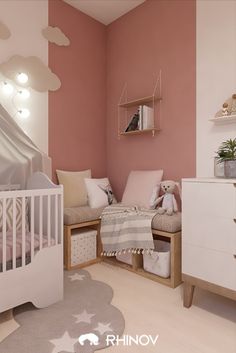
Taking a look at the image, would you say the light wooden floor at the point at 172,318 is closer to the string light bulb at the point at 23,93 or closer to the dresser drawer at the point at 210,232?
the dresser drawer at the point at 210,232

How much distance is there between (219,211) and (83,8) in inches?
112

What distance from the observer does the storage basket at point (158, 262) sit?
222 cm

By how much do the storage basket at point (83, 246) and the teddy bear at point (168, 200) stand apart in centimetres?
80

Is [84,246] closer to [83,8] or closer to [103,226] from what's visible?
[103,226]

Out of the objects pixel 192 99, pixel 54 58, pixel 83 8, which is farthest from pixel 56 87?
pixel 192 99

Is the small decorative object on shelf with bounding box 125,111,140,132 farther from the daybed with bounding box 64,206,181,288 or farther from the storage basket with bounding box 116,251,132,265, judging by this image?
the storage basket with bounding box 116,251,132,265

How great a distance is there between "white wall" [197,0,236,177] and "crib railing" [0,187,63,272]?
4.62 feet

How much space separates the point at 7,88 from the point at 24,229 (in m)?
1.49

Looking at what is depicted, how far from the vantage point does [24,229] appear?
5.64ft

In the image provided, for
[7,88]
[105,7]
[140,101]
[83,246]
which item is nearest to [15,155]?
[7,88]

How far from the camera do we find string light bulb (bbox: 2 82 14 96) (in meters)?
2.46

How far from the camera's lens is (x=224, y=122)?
227cm

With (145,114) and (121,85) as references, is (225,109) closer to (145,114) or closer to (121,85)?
(145,114)

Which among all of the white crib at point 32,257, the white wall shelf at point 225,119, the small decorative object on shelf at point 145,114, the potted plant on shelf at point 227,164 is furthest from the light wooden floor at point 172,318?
the small decorative object on shelf at point 145,114
